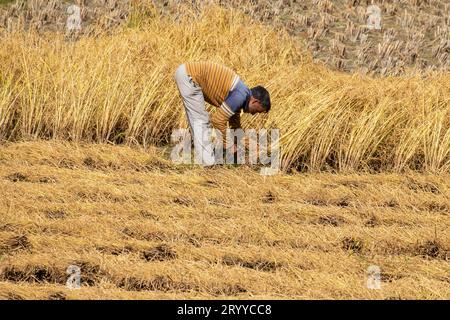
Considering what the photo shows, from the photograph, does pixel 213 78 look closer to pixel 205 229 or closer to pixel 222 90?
pixel 222 90

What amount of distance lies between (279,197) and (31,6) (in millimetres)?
5083

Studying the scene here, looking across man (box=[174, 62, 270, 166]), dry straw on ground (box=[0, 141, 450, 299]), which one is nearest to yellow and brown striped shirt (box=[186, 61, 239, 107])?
man (box=[174, 62, 270, 166])

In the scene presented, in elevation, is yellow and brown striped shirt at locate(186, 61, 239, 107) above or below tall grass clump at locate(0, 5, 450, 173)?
above

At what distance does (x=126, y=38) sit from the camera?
880cm

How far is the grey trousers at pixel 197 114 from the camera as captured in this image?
7.16 m

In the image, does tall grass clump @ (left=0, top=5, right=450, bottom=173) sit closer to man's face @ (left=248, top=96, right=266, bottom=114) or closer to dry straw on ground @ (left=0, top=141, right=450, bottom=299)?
dry straw on ground @ (left=0, top=141, right=450, bottom=299)

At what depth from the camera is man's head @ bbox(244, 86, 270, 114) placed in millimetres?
6848

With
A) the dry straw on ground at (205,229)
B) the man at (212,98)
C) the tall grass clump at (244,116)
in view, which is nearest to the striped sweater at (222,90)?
the man at (212,98)

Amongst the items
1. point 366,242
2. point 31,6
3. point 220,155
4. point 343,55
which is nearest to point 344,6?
point 343,55

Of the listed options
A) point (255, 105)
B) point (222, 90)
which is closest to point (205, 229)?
point (255, 105)

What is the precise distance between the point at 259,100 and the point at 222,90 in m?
0.32

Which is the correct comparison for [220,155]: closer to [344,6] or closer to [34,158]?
[34,158]

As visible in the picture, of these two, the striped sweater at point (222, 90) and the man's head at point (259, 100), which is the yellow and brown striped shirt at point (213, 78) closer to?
the striped sweater at point (222, 90)

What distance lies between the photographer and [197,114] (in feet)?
23.7
